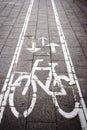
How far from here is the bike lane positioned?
16.3 ft

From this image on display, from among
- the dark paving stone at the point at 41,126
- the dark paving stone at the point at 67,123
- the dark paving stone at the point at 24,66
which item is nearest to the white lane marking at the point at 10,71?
the dark paving stone at the point at 24,66

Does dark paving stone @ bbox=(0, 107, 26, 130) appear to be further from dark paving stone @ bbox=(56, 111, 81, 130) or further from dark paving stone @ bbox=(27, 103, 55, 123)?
dark paving stone @ bbox=(56, 111, 81, 130)

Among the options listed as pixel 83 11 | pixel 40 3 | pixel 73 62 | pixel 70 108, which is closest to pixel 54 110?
pixel 70 108

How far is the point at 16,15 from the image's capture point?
13.8 m

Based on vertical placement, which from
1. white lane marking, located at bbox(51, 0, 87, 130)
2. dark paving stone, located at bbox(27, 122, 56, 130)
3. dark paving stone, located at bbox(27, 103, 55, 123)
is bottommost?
white lane marking, located at bbox(51, 0, 87, 130)

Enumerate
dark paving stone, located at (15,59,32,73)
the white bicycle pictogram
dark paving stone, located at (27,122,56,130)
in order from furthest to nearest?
dark paving stone, located at (15,59,32,73) → the white bicycle pictogram → dark paving stone, located at (27,122,56,130)

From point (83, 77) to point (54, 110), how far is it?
2024 mm

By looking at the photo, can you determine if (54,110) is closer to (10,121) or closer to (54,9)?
(10,121)

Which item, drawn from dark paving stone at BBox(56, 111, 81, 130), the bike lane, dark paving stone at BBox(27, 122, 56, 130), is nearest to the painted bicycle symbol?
the bike lane

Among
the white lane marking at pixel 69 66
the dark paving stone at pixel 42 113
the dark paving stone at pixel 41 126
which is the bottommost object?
the white lane marking at pixel 69 66

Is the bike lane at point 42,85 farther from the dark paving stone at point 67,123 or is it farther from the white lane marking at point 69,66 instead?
the white lane marking at point 69,66

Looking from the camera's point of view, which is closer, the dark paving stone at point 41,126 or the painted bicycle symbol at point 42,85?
the dark paving stone at point 41,126

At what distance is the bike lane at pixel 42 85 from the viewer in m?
4.95

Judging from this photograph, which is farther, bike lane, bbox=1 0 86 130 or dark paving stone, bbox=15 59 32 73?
dark paving stone, bbox=15 59 32 73
